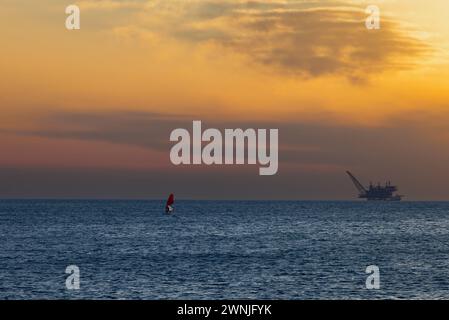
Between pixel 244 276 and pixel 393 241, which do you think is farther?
pixel 393 241

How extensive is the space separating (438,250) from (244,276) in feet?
160

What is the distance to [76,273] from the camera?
56.8 m

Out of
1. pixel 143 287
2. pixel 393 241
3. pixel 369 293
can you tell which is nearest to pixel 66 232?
pixel 393 241

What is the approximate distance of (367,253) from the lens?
328 ft

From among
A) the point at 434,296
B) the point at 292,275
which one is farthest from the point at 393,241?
the point at 434,296

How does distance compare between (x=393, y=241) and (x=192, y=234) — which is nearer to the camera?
(x=393, y=241)

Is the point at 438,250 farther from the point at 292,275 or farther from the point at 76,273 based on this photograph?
Answer: the point at 76,273

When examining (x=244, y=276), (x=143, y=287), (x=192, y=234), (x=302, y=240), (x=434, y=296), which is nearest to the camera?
(x=434, y=296)
